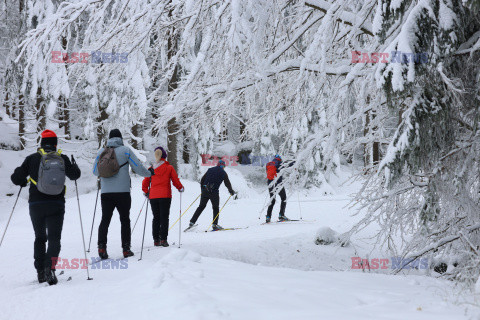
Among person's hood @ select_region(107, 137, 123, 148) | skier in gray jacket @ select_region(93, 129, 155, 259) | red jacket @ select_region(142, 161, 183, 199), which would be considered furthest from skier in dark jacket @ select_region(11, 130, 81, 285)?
red jacket @ select_region(142, 161, 183, 199)

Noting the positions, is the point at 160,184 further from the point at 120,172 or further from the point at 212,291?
the point at 212,291

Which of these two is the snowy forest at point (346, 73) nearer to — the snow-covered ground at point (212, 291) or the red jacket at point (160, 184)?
the snow-covered ground at point (212, 291)

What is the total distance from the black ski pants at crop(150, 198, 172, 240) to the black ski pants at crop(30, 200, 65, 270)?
271 centimetres

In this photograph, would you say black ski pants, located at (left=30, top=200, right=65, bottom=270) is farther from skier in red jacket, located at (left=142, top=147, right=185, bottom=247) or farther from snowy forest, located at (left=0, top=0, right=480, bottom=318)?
skier in red jacket, located at (left=142, top=147, right=185, bottom=247)

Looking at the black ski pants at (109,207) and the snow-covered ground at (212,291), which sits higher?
the black ski pants at (109,207)

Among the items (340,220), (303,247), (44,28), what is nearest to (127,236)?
(44,28)

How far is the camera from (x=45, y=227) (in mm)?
5336

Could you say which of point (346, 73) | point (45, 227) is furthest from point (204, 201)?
point (346, 73)

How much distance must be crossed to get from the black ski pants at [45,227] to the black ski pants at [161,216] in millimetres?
2710

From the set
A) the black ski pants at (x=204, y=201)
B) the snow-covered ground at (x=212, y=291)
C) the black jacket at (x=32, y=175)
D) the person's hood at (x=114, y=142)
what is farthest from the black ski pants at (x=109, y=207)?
the black ski pants at (x=204, y=201)

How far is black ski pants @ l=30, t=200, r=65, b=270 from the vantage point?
17.1 feet

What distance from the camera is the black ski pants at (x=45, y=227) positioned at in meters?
5.21

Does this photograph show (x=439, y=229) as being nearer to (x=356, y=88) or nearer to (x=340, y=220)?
(x=356, y=88)

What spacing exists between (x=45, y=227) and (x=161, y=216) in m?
2.74
